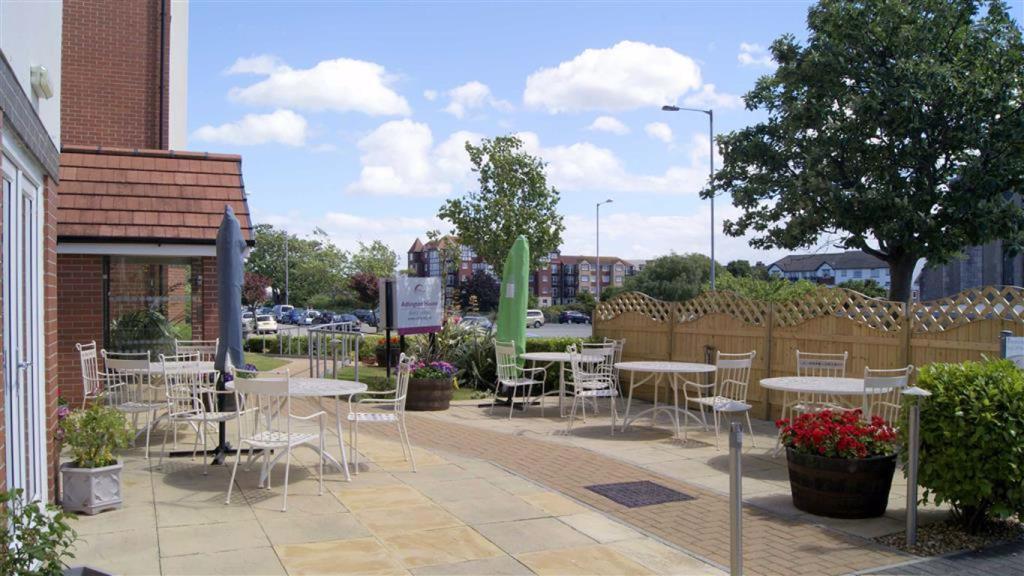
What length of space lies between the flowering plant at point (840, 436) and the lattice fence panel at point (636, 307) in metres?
6.58

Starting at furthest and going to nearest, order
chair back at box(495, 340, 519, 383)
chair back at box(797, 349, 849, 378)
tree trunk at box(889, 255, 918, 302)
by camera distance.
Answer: tree trunk at box(889, 255, 918, 302) < chair back at box(495, 340, 519, 383) < chair back at box(797, 349, 849, 378)

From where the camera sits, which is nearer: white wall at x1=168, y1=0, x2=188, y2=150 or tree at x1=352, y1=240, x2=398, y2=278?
white wall at x1=168, y1=0, x2=188, y2=150

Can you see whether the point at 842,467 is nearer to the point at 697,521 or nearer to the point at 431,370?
the point at 697,521

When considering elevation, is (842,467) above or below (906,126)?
below

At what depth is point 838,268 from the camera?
9544cm

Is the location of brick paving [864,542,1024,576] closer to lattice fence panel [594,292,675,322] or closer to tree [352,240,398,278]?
lattice fence panel [594,292,675,322]

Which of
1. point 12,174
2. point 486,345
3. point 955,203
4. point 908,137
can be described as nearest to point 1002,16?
point 908,137

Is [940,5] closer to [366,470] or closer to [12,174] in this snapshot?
[366,470]

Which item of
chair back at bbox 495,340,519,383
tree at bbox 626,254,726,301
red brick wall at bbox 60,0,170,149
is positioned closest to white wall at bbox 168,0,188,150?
red brick wall at bbox 60,0,170,149

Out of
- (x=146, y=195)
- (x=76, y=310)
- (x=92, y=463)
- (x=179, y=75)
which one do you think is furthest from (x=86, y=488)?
(x=179, y=75)

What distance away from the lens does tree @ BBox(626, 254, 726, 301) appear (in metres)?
56.2

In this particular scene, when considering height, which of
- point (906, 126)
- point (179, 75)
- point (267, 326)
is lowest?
point (267, 326)

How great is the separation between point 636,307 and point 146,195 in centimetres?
788

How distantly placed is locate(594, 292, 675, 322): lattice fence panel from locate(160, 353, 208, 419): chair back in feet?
23.4
